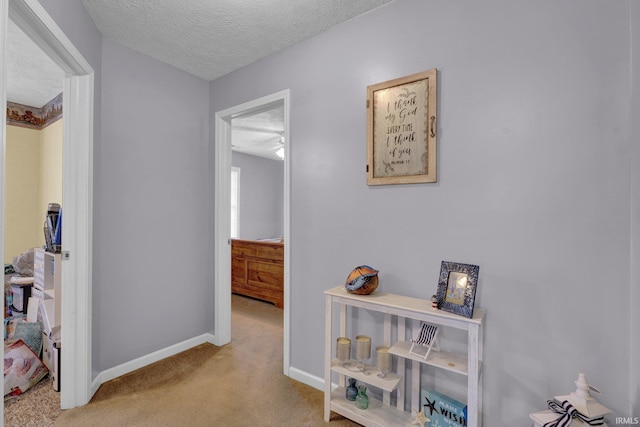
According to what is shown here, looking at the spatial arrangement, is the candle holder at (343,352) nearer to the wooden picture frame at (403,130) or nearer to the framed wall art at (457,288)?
the framed wall art at (457,288)

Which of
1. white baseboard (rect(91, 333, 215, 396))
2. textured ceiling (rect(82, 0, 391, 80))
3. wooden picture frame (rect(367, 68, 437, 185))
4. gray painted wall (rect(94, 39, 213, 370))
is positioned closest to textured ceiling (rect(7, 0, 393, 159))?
textured ceiling (rect(82, 0, 391, 80))

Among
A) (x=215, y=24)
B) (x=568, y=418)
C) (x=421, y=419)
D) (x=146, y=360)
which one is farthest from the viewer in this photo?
(x=146, y=360)

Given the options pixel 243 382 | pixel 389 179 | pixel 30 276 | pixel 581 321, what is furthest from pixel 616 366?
pixel 30 276

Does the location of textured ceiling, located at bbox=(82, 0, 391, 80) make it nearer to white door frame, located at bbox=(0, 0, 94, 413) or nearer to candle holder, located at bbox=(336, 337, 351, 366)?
white door frame, located at bbox=(0, 0, 94, 413)

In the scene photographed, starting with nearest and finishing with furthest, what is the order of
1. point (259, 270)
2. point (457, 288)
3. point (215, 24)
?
point (457, 288), point (215, 24), point (259, 270)

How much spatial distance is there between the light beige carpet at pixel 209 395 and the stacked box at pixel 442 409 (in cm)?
47

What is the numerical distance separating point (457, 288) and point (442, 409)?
650mm

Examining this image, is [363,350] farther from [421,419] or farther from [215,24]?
[215,24]

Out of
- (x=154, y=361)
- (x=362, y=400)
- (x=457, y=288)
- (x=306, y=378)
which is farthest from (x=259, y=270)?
(x=457, y=288)

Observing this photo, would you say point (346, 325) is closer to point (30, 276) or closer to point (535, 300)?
point (535, 300)

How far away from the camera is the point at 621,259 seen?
3.97 ft

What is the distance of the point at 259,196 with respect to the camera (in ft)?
20.6

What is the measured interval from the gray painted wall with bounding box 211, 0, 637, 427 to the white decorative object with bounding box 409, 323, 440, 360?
209 millimetres

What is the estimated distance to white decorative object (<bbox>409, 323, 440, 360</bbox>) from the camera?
153 centimetres
